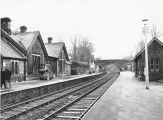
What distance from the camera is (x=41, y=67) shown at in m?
32.6

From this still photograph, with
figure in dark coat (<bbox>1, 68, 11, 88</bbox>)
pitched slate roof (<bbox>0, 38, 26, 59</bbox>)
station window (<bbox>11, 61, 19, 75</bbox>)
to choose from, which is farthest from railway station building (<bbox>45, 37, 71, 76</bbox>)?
figure in dark coat (<bbox>1, 68, 11, 88</bbox>)

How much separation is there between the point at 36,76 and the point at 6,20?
8980mm

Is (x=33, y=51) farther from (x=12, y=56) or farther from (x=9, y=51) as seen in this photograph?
(x=12, y=56)

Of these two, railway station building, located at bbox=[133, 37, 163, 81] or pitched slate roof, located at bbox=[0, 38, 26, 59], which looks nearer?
pitched slate roof, located at bbox=[0, 38, 26, 59]

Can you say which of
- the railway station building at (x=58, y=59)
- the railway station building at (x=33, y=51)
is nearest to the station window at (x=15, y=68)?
the railway station building at (x=33, y=51)

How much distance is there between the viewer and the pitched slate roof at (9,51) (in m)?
23.1

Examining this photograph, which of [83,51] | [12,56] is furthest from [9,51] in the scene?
[83,51]

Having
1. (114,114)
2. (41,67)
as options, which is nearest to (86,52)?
(41,67)

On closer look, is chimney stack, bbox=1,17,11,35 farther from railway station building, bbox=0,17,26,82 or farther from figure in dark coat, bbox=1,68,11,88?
figure in dark coat, bbox=1,68,11,88

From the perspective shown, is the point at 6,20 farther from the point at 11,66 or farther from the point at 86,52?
the point at 86,52

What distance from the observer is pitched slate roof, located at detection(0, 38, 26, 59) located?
23.1 m

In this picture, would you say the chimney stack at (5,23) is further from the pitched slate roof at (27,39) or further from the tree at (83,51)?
the tree at (83,51)

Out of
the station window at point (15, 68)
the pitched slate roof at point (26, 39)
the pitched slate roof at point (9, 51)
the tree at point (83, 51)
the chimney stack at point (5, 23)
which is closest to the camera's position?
the pitched slate roof at point (9, 51)

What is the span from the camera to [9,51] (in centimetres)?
2467
